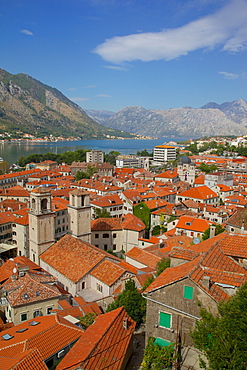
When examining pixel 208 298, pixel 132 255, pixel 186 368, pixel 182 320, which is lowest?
pixel 132 255

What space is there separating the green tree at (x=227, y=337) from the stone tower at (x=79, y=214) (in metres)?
20.2

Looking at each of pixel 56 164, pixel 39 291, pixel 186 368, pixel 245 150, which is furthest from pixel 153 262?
pixel 245 150

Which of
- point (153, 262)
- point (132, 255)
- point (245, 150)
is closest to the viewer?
point (153, 262)

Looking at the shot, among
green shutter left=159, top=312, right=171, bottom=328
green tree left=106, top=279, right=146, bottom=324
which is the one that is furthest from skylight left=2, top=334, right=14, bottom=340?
green shutter left=159, top=312, right=171, bottom=328

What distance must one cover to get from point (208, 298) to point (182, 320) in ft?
3.64

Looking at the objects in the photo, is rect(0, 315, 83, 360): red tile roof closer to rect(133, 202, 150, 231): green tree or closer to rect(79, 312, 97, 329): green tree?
rect(79, 312, 97, 329): green tree

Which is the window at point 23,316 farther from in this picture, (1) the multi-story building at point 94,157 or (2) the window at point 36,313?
(1) the multi-story building at point 94,157

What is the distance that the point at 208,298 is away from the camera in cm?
882

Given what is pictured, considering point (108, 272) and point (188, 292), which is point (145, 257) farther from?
point (188, 292)

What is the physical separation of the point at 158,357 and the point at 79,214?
63.4 feet

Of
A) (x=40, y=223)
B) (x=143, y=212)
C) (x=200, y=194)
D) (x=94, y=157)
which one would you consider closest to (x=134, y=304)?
(x=40, y=223)

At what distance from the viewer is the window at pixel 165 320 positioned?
9488mm

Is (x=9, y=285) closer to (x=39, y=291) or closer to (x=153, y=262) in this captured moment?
(x=39, y=291)

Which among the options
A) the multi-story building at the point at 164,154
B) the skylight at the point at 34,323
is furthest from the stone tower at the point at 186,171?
the skylight at the point at 34,323
